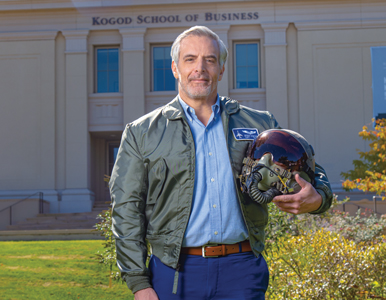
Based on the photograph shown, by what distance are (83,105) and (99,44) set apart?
3350 mm

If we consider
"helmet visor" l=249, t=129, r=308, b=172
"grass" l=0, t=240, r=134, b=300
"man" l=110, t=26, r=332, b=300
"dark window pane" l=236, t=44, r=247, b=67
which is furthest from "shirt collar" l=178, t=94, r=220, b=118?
"dark window pane" l=236, t=44, r=247, b=67

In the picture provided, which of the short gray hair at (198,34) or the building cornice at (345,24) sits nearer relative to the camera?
the short gray hair at (198,34)

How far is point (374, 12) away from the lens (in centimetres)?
2572

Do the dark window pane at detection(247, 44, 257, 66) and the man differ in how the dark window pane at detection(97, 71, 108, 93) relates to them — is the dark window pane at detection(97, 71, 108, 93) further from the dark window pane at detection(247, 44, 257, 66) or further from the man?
the man

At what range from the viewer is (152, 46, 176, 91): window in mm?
26609

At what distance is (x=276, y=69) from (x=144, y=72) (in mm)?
6741

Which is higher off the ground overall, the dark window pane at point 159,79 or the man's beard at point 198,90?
the dark window pane at point 159,79

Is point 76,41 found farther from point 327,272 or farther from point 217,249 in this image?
point 217,249

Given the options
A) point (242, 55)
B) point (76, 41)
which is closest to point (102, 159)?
point (76, 41)

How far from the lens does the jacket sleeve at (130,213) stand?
9.03 ft

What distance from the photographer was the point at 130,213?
9.31 ft

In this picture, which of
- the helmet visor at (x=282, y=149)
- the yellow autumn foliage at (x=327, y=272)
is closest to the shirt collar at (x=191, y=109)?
the helmet visor at (x=282, y=149)

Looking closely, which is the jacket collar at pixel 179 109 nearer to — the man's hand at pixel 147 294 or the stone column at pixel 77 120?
the man's hand at pixel 147 294

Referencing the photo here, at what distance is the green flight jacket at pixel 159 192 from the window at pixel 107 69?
79.8 feet
